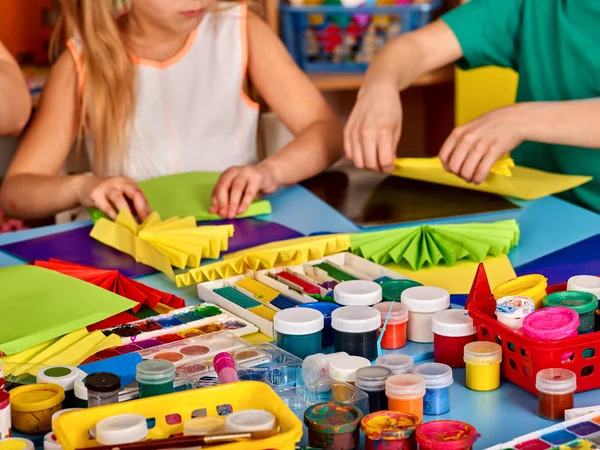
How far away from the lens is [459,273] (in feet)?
3.55

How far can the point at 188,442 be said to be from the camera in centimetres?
60

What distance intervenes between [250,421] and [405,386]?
0.16 m

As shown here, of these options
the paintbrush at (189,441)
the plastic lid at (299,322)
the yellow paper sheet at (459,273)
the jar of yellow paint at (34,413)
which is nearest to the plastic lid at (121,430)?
the paintbrush at (189,441)

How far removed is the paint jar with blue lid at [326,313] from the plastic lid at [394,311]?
0.15ft

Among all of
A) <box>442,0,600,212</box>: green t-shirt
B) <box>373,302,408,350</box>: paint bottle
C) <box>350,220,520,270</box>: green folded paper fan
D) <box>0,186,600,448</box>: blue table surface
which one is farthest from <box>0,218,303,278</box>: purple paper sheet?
<box>442,0,600,212</box>: green t-shirt

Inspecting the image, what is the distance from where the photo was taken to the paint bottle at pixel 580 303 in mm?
788

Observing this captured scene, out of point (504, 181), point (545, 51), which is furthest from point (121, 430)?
point (545, 51)

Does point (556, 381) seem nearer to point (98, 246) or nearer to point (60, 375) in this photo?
point (60, 375)

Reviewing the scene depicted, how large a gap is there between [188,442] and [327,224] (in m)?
0.75

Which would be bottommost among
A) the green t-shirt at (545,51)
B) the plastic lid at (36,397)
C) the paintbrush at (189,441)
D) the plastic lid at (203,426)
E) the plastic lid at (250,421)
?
the plastic lid at (36,397)

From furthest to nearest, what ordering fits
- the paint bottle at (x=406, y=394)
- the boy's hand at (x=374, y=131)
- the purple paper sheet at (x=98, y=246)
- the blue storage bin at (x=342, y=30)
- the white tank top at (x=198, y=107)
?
the blue storage bin at (x=342, y=30) → the white tank top at (x=198, y=107) → the boy's hand at (x=374, y=131) → the purple paper sheet at (x=98, y=246) → the paint bottle at (x=406, y=394)

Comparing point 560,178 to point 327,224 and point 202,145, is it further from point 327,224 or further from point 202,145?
point 202,145

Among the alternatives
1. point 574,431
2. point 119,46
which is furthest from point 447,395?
point 119,46

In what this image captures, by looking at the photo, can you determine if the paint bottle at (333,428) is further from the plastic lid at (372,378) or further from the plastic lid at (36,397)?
the plastic lid at (36,397)
